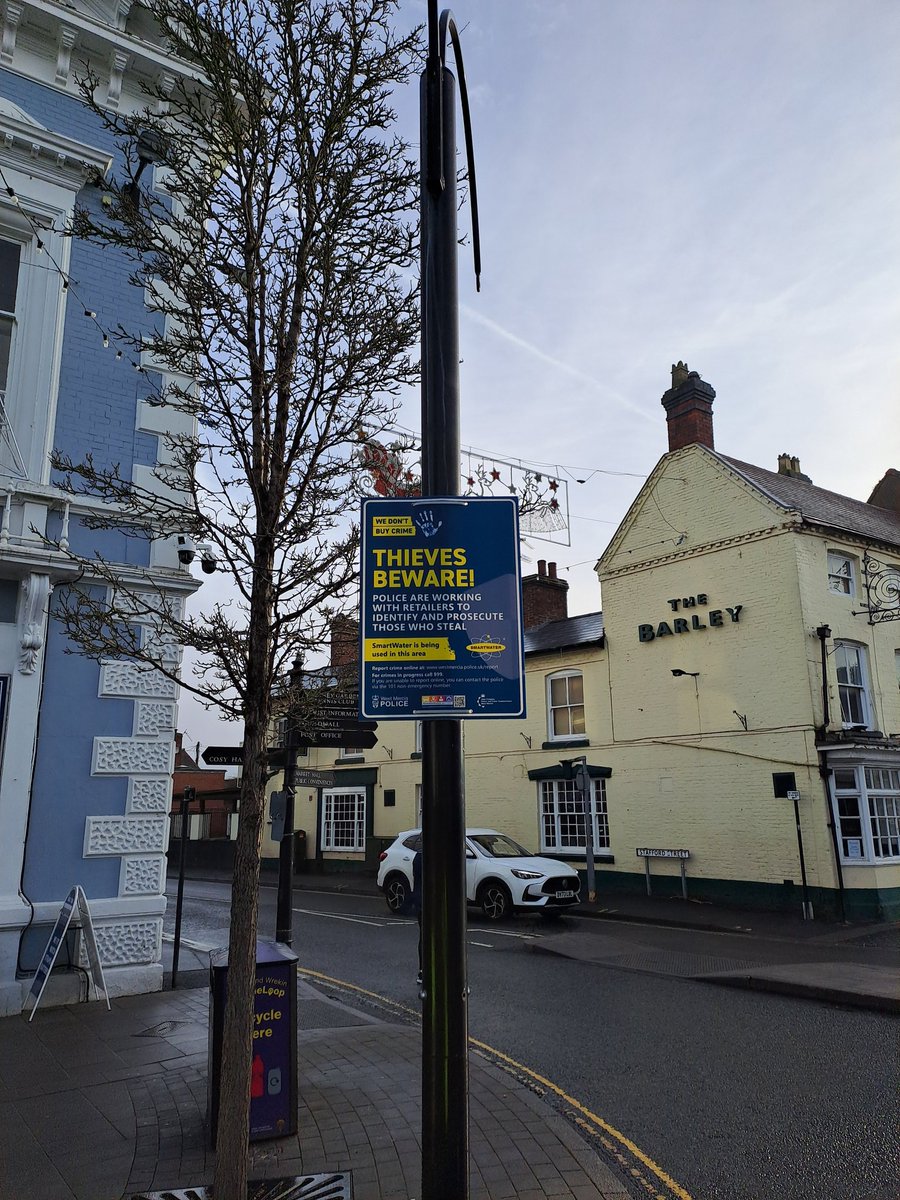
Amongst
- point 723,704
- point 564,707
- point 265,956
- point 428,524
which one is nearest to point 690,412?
point 723,704

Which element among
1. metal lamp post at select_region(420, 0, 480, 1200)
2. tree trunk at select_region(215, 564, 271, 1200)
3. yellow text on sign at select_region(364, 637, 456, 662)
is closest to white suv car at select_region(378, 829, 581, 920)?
tree trunk at select_region(215, 564, 271, 1200)

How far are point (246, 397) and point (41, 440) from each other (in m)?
5.08

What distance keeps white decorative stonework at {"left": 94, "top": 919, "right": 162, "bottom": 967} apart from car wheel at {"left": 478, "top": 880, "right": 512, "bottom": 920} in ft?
26.1

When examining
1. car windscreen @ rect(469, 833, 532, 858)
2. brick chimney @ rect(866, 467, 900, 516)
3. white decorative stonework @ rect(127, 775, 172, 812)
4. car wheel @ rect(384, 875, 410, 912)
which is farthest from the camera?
brick chimney @ rect(866, 467, 900, 516)

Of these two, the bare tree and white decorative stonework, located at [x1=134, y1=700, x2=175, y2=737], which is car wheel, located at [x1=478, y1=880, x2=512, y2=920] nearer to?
white decorative stonework, located at [x1=134, y1=700, x2=175, y2=737]

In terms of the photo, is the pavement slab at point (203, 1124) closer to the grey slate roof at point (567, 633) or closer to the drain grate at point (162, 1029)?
the drain grate at point (162, 1029)

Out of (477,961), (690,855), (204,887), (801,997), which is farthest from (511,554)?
(204,887)

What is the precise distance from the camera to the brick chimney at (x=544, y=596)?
26.1 metres

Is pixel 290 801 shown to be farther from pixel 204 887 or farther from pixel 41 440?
pixel 204 887

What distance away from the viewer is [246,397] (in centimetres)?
464

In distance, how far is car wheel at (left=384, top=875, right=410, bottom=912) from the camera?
16875 millimetres

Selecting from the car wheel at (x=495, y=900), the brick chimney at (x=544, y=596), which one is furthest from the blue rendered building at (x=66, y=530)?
the brick chimney at (x=544, y=596)

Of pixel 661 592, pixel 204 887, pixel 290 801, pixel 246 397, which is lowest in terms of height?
pixel 204 887

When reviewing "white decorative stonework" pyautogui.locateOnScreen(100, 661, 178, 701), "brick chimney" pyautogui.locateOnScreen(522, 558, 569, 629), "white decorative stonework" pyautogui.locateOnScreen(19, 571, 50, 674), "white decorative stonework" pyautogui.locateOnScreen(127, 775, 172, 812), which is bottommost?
"white decorative stonework" pyautogui.locateOnScreen(127, 775, 172, 812)
